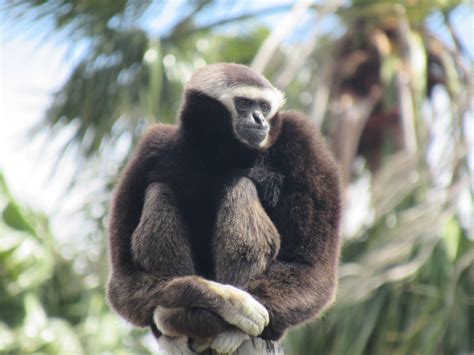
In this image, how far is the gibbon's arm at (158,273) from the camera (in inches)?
149

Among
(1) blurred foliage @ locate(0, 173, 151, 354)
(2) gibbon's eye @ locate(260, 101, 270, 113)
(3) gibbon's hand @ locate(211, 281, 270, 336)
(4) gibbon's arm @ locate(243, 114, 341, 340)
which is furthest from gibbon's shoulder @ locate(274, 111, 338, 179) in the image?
(1) blurred foliage @ locate(0, 173, 151, 354)

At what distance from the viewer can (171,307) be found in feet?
12.7

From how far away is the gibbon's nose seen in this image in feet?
14.3

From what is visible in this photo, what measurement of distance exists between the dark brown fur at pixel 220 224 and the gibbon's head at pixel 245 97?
7 centimetres

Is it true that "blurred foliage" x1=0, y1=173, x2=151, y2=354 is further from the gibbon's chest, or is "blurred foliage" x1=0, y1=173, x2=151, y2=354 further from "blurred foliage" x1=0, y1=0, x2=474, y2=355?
the gibbon's chest

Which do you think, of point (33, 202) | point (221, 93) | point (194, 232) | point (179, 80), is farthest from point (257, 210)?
point (33, 202)

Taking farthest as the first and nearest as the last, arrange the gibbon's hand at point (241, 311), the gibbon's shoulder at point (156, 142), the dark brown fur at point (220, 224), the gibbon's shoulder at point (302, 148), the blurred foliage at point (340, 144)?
the blurred foliage at point (340, 144)
the gibbon's shoulder at point (156, 142)
the gibbon's shoulder at point (302, 148)
the dark brown fur at point (220, 224)
the gibbon's hand at point (241, 311)

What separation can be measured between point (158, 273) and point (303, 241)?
72cm

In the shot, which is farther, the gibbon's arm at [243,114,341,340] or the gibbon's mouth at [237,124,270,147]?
the gibbon's mouth at [237,124,270,147]

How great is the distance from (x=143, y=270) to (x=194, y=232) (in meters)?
0.37

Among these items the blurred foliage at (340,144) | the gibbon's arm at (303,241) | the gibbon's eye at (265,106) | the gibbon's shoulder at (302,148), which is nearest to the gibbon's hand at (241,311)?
the gibbon's arm at (303,241)

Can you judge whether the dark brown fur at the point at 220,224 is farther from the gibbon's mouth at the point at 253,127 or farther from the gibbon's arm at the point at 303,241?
the gibbon's mouth at the point at 253,127

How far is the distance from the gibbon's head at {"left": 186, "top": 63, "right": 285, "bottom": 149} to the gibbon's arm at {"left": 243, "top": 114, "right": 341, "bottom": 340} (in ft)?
0.54

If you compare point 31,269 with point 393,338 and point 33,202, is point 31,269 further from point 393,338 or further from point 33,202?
point 393,338
